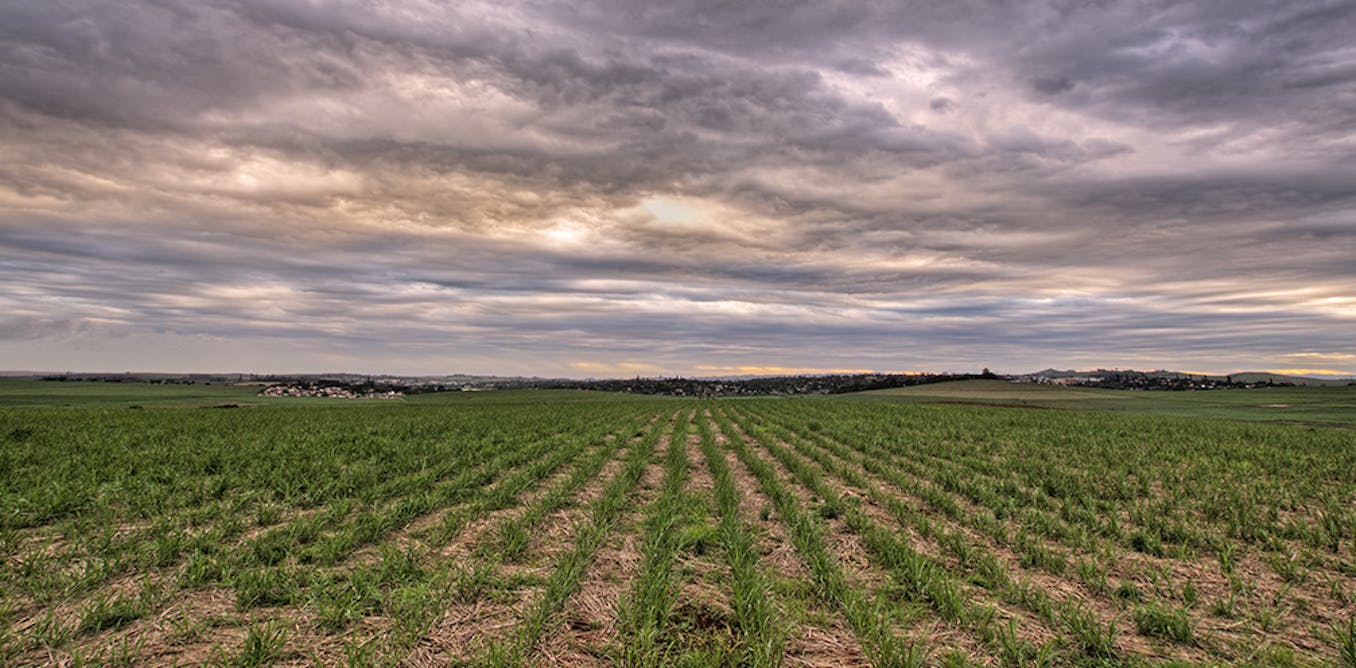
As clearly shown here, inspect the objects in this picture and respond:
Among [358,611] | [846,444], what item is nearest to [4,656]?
[358,611]

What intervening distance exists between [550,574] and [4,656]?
16.3 feet

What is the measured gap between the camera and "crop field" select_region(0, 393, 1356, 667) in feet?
17.4

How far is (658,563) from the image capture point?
298 inches

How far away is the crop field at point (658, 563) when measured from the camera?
5289mm

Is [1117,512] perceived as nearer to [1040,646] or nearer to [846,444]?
[1040,646]

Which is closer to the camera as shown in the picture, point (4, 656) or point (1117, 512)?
point (4, 656)

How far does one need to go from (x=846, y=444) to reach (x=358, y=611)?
20.6 m

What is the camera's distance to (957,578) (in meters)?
7.32

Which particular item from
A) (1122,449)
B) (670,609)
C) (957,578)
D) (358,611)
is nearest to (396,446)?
(358,611)

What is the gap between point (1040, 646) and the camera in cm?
539

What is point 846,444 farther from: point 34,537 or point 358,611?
point 34,537

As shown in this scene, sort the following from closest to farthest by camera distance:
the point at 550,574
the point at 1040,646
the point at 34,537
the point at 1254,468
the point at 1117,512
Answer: the point at 1040,646 < the point at 550,574 < the point at 34,537 < the point at 1117,512 < the point at 1254,468

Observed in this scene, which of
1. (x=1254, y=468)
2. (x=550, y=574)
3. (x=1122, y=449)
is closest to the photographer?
(x=550, y=574)

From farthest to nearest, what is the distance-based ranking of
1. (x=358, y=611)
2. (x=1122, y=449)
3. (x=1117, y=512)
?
(x=1122, y=449) → (x=1117, y=512) → (x=358, y=611)
